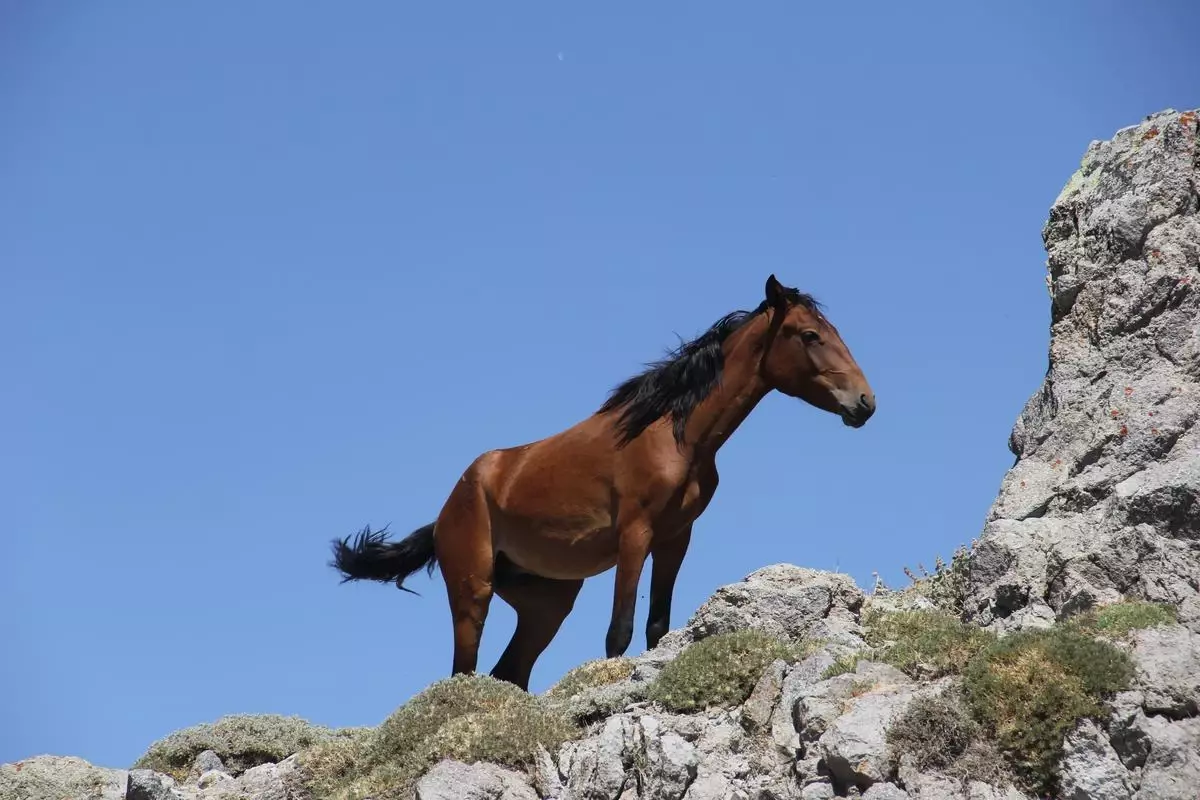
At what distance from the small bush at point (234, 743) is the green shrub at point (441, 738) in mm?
1231

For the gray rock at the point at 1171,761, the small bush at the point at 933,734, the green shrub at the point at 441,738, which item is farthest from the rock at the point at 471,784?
the gray rock at the point at 1171,761

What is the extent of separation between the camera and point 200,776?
15.4 m

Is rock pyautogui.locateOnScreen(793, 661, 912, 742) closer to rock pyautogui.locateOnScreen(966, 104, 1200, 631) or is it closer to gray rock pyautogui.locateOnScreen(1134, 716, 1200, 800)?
rock pyautogui.locateOnScreen(966, 104, 1200, 631)

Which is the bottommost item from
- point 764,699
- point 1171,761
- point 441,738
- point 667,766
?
point 1171,761

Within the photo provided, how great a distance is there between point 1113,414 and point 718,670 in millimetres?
4067

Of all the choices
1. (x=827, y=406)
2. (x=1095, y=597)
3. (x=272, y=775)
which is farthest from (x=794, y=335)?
(x=272, y=775)

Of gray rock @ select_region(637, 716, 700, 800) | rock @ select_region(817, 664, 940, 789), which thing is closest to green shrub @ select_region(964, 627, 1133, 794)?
rock @ select_region(817, 664, 940, 789)

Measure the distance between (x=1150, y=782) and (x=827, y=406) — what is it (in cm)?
593

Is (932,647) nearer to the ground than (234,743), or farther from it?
nearer to the ground

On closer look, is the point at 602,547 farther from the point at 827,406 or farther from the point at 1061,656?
the point at 1061,656

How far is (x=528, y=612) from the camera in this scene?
17.8 metres

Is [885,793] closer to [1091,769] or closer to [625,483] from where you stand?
[1091,769]

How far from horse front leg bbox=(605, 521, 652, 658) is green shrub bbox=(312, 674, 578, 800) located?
1243mm

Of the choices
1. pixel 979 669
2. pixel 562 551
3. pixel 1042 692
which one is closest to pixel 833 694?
pixel 979 669
